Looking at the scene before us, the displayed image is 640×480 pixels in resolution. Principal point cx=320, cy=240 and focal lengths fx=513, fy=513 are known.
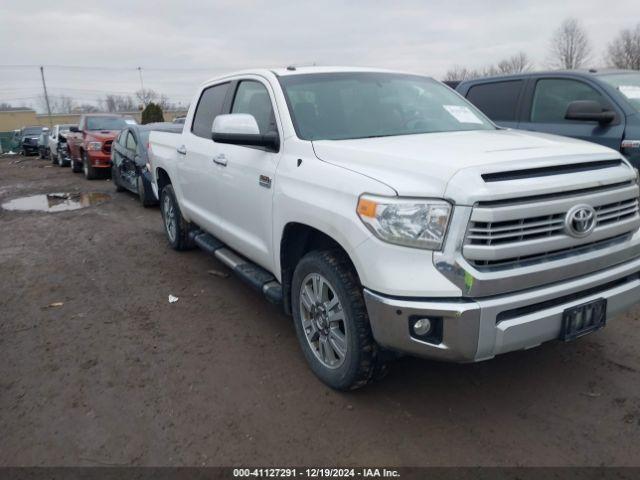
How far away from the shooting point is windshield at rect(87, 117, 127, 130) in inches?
586

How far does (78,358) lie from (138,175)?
22.2 feet

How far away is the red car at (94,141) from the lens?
13.8 meters

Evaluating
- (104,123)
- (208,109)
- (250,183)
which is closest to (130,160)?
(104,123)

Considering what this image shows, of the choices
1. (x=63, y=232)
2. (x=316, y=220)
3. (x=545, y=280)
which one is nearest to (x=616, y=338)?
(x=545, y=280)

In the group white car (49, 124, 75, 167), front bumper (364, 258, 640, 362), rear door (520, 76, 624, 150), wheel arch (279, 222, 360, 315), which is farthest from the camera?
white car (49, 124, 75, 167)

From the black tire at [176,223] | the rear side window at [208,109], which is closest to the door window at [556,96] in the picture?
the rear side window at [208,109]

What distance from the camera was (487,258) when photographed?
2363 millimetres

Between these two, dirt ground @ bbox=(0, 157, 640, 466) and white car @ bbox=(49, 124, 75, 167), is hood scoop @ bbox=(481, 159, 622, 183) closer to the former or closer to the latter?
dirt ground @ bbox=(0, 157, 640, 466)

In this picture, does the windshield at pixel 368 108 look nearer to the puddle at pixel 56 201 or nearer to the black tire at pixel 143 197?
the black tire at pixel 143 197

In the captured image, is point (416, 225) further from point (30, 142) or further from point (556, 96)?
point (30, 142)

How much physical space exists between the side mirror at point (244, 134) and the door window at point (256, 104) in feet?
0.57

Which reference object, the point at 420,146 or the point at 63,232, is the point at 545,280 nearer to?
the point at 420,146

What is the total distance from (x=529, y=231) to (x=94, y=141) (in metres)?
13.7

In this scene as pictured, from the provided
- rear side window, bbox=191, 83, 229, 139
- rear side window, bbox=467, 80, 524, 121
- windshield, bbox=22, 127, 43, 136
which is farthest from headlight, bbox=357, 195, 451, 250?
windshield, bbox=22, 127, 43, 136
